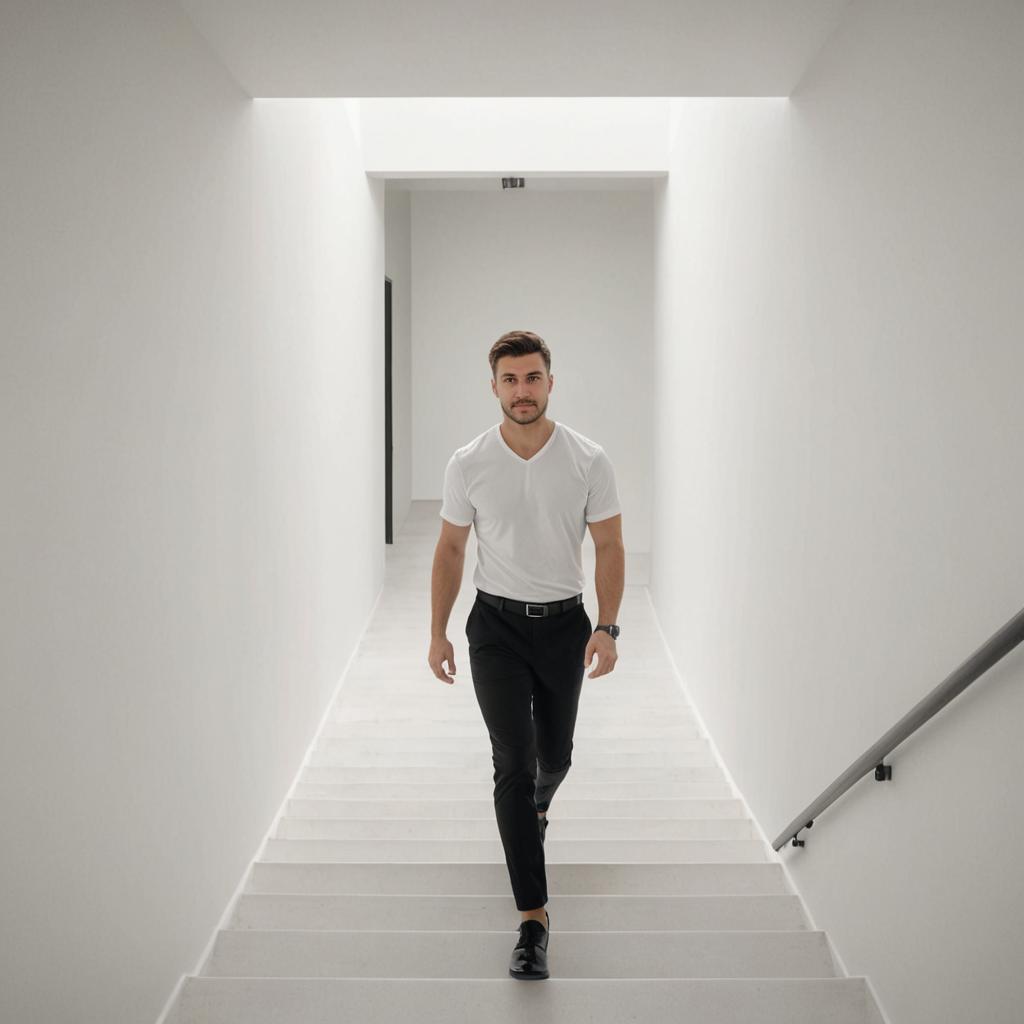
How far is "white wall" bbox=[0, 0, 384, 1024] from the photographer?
1929 millimetres

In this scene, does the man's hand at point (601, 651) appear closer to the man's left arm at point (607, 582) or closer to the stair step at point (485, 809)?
the man's left arm at point (607, 582)

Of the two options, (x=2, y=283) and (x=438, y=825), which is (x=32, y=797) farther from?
(x=438, y=825)

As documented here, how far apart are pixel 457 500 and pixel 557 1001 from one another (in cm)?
132

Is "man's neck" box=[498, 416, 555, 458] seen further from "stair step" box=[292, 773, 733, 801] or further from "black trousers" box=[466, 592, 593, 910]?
"stair step" box=[292, 773, 733, 801]

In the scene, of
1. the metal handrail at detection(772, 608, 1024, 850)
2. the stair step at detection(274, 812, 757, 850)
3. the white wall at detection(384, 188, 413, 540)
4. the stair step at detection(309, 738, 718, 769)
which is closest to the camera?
the metal handrail at detection(772, 608, 1024, 850)

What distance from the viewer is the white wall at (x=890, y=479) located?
2.02m

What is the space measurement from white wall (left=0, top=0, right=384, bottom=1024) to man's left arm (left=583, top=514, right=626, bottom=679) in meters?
1.11

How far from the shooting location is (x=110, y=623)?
2.37 meters

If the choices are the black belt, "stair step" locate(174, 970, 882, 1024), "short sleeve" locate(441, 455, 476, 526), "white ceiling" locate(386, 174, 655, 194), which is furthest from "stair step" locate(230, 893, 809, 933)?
"white ceiling" locate(386, 174, 655, 194)

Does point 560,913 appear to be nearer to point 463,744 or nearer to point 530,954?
point 530,954

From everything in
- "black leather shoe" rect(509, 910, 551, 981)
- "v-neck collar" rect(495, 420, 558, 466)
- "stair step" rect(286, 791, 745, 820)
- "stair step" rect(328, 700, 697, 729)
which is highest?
"v-neck collar" rect(495, 420, 558, 466)

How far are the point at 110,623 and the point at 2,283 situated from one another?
2.70ft

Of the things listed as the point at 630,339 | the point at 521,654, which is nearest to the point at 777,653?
the point at 521,654

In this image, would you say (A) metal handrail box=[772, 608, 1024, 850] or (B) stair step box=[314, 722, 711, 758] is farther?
(B) stair step box=[314, 722, 711, 758]
